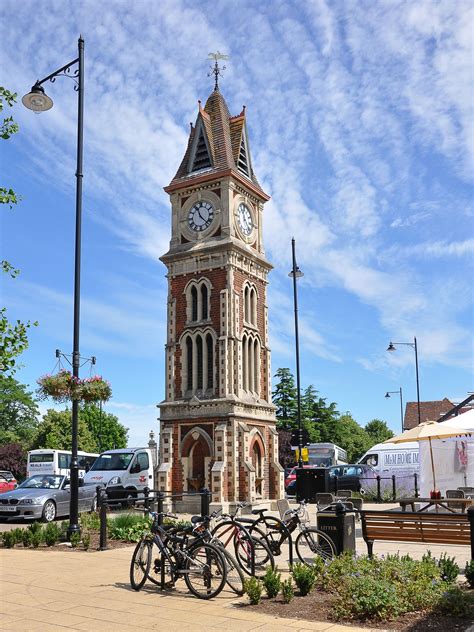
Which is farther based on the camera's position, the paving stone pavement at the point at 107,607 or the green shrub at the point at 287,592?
the green shrub at the point at 287,592

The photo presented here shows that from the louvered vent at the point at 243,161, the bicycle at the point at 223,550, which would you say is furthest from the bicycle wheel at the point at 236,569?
the louvered vent at the point at 243,161

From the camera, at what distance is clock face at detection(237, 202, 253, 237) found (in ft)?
103

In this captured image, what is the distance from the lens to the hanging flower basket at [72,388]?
16.1 meters

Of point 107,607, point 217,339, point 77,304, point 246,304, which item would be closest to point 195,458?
point 217,339

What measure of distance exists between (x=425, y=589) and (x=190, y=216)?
2484 centimetres

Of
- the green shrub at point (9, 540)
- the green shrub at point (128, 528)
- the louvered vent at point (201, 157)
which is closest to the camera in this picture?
the green shrub at point (9, 540)

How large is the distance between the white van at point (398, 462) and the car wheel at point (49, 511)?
18659 millimetres

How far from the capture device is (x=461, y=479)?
2394 centimetres

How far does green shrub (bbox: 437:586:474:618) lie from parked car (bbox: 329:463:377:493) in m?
25.7

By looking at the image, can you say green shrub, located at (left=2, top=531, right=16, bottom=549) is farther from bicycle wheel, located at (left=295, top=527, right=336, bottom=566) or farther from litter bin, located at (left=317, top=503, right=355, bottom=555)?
litter bin, located at (left=317, top=503, right=355, bottom=555)

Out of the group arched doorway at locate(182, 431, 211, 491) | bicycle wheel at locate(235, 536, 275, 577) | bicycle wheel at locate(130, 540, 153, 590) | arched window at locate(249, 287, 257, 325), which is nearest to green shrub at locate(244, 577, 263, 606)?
bicycle wheel at locate(235, 536, 275, 577)

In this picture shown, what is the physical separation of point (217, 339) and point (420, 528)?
1918 cm

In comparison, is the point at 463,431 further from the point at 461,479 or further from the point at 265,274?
the point at 265,274

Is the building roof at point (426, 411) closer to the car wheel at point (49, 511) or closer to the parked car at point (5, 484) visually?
the parked car at point (5, 484)
